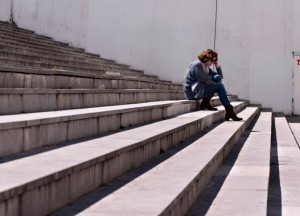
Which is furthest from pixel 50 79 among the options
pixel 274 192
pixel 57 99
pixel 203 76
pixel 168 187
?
pixel 203 76

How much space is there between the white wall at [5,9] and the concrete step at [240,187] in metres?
10.1

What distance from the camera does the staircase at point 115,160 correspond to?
9.36 feet

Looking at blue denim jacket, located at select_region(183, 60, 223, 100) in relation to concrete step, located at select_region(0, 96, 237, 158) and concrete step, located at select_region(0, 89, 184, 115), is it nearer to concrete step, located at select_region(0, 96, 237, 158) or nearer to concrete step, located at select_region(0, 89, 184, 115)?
concrete step, located at select_region(0, 89, 184, 115)

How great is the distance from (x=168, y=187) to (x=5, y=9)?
12528mm

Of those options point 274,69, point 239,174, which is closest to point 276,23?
point 274,69

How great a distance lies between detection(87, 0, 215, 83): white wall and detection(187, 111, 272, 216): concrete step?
360 inches

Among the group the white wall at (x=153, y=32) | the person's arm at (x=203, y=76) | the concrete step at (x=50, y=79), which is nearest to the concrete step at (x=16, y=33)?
the white wall at (x=153, y=32)

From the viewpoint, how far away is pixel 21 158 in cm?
329

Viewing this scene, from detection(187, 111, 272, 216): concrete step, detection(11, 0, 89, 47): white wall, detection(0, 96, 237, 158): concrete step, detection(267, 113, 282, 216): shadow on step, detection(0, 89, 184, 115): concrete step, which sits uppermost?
detection(11, 0, 89, 47): white wall

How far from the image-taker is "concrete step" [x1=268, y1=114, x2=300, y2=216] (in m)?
4.09

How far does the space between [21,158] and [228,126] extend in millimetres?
4841

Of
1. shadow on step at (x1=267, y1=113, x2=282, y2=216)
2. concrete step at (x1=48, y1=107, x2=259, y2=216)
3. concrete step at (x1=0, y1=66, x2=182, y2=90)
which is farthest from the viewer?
concrete step at (x1=0, y1=66, x2=182, y2=90)

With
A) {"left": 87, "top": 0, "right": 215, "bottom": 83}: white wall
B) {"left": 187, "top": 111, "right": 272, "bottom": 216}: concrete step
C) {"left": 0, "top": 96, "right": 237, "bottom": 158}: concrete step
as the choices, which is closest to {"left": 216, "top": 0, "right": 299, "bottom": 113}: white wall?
{"left": 87, "top": 0, "right": 215, "bottom": 83}: white wall

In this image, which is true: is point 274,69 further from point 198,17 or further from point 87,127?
point 87,127
